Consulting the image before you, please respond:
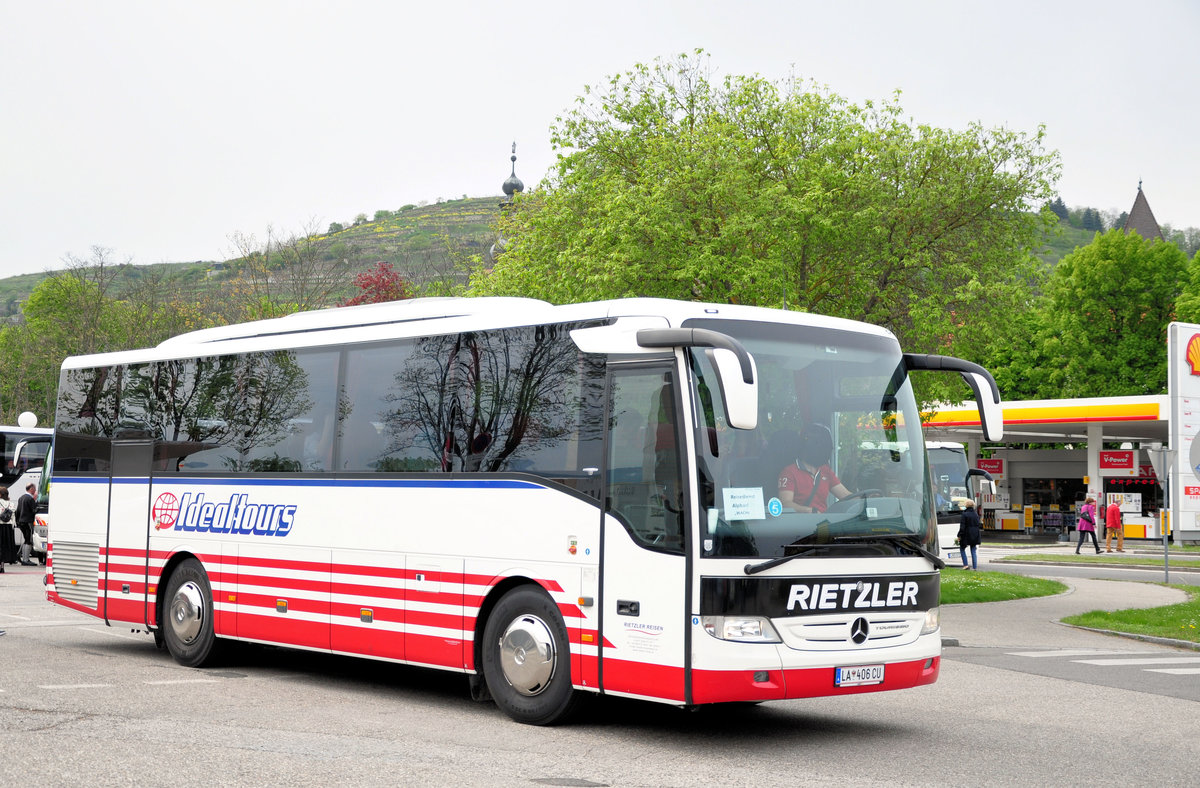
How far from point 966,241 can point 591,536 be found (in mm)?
16245

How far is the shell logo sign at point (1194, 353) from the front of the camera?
27.1 metres

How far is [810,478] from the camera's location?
9.07 m

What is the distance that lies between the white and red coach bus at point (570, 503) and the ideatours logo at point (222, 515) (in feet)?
0.11

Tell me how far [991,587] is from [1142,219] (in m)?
90.6

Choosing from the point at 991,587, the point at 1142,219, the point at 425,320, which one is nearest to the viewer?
the point at 425,320

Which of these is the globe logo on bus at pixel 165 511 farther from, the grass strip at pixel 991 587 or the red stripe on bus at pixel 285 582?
the grass strip at pixel 991 587

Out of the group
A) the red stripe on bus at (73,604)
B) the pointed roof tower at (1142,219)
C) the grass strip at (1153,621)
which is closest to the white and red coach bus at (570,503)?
the red stripe on bus at (73,604)

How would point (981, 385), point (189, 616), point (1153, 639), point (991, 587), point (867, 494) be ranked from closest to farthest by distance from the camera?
point (867, 494), point (981, 385), point (189, 616), point (1153, 639), point (991, 587)

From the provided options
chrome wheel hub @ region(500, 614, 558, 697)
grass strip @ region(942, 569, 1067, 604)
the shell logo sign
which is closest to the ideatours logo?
chrome wheel hub @ region(500, 614, 558, 697)

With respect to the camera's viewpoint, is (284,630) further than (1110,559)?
No

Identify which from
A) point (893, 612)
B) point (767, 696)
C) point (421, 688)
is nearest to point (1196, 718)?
point (893, 612)

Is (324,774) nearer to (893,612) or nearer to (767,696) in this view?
(767,696)

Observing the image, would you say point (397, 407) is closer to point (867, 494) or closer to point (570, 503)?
point (570, 503)

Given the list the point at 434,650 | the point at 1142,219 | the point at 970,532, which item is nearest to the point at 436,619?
the point at 434,650
